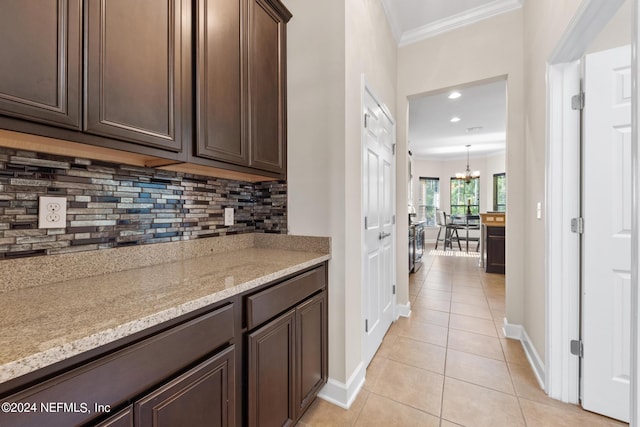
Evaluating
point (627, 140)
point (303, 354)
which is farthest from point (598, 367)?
point (303, 354)

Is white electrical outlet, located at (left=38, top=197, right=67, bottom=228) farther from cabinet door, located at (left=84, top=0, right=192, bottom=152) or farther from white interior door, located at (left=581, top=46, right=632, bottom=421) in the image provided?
white interior door, located at (left=581, top=46, right=632, bottom=421)

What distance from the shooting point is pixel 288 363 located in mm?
1271

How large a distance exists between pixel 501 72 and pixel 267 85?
2191mm

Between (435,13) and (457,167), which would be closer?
(435,13)

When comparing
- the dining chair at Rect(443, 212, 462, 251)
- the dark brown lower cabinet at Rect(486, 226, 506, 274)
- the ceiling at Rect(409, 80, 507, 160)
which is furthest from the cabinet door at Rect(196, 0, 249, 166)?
the dining chair at Rect(443, 212, 462, 251)

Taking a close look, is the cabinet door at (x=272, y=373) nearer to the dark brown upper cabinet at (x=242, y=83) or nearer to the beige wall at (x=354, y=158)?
the beige wall at (x=354, y=158)

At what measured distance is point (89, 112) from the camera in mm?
863

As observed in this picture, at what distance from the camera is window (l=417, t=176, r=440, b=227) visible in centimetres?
895

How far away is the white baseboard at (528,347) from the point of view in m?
1.79

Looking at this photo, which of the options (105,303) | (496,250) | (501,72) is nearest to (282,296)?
(105,303)

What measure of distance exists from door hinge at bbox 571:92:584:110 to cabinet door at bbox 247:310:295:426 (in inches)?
77.3

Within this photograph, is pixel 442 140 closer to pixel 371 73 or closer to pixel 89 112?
pixel 371 73

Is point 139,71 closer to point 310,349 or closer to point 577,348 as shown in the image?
point 310,349

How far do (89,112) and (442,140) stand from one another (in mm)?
7063
